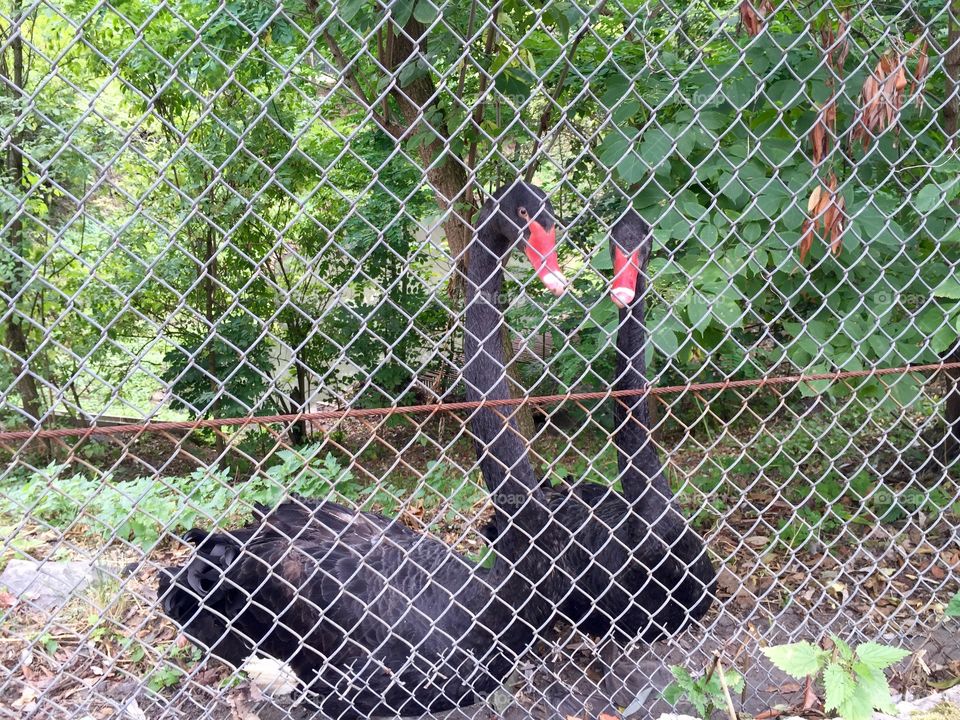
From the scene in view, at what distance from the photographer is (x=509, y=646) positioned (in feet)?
9.23

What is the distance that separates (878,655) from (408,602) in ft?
4.72

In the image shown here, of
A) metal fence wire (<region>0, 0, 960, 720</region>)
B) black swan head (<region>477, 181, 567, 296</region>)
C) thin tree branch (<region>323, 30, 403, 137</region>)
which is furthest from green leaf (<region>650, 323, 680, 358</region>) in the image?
thin tree branch (<region>323, 30, 403, 137</region>)

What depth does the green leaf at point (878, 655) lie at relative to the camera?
6.78ft

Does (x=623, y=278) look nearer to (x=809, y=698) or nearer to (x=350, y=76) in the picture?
(x=809, y=698)

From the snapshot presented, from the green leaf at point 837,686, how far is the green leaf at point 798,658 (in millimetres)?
35

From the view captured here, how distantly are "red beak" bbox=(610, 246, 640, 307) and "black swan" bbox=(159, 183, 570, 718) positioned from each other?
14.1 inches

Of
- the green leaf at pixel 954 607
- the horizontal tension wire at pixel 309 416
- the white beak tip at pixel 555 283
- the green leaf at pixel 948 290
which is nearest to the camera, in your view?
the horizontal tension wire at pixel 309 416

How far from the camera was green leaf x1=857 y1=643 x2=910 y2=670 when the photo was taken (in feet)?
6.78

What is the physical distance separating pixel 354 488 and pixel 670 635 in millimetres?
2509

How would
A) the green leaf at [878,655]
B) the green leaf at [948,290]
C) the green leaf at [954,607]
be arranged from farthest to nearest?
the green leaf at [954,607] → the green leaf at [948,290] → the green leaf at [878,655]

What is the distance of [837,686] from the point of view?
202cm

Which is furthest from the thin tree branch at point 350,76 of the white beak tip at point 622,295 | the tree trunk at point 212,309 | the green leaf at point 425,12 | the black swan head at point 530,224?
the tree trunk at point 212,309

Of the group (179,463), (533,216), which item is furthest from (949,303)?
(179,463)

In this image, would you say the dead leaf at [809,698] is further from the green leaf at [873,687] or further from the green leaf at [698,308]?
the green leaf at [698,308]
